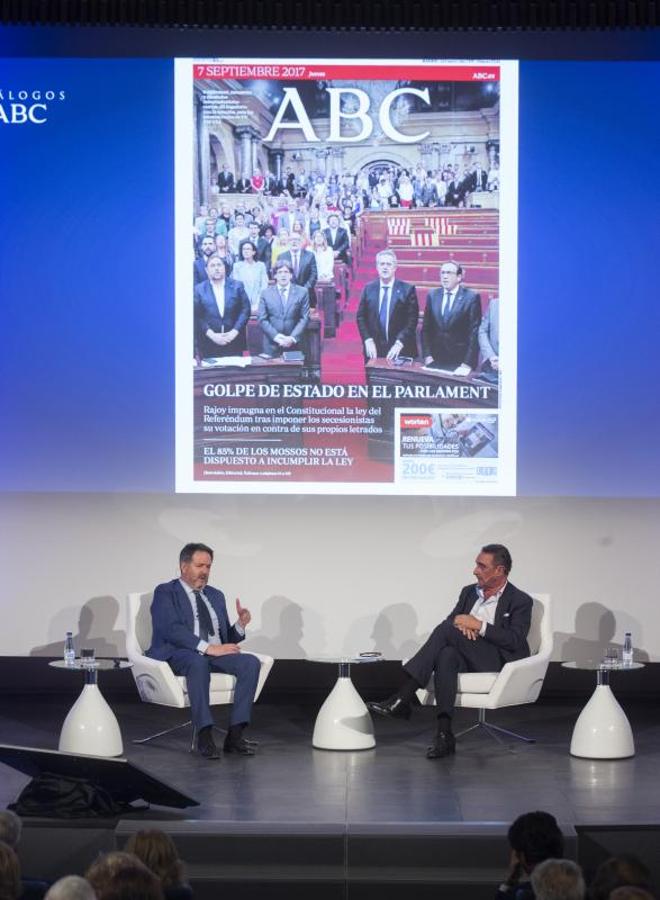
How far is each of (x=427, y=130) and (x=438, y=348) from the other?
1139 millimetres

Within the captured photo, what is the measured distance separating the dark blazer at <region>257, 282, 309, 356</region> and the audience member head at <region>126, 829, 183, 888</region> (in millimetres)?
4355

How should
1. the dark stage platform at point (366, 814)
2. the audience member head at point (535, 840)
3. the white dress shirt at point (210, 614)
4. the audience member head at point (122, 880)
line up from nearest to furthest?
the audience member head at point (122, 880) → the audience member head at point (535, 840) → the dark stage platform at point (366, 814) → the white dress shirt at point (210, 614)

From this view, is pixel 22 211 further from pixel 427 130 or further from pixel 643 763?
pixel 643 763

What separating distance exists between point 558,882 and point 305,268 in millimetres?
4915

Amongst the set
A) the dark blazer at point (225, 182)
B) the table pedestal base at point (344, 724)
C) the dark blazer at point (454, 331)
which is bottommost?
the table pedestal base at point (344, 724)

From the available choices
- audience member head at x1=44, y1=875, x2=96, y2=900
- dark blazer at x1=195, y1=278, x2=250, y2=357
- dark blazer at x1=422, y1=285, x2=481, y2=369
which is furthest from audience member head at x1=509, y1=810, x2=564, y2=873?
dark blazer at x1=195, y1=278, x2=250, y2=357

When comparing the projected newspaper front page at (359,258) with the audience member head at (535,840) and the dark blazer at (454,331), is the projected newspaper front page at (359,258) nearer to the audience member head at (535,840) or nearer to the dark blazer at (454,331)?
the dark blazer at (454,331)

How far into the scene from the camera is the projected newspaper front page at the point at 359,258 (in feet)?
25.3

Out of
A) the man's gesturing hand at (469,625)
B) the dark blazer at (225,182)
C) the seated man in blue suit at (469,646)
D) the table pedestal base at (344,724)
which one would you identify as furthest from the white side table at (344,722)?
the dark blazer at (225,182)

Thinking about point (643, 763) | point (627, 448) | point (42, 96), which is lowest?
point (643, 763)

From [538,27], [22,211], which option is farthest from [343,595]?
[538,27]

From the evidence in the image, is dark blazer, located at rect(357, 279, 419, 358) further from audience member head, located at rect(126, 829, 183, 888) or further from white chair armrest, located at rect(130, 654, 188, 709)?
audience member head, located at rect(126, 829, 183, 888)

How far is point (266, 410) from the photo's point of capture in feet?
25.6

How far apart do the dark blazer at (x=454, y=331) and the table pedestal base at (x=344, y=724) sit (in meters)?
1.92
